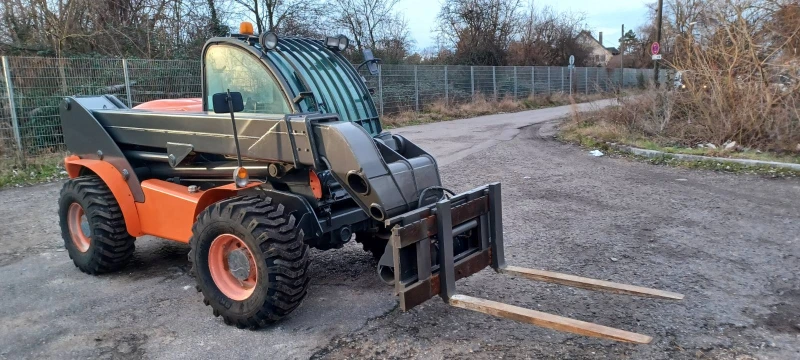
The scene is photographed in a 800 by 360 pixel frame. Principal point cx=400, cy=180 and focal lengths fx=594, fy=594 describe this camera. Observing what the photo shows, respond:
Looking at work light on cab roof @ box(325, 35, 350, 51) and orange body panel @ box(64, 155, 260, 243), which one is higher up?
work light on cab roof @ box(325, 35, 350, 51)

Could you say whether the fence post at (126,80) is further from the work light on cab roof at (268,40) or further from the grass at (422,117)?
the work light on cab roof at (268,40)

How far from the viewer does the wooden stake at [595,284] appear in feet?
12.6

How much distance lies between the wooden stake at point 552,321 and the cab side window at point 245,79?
6.42 feet

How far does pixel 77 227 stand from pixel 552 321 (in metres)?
4.49

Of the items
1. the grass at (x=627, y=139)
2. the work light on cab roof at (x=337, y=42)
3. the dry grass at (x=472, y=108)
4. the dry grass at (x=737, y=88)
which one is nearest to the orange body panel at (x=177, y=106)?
the work light on cab roof at (x=337, y=42)

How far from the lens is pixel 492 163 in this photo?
11375mm

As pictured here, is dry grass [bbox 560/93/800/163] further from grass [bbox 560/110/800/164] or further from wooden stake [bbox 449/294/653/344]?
wooden stake [bbox 449/294/653/344]

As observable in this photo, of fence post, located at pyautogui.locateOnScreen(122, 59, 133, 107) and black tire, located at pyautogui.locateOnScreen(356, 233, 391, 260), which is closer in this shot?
black tire, located at pyautogui.locateOnScreen(356, 233, 391, 260)

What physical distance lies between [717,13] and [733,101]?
1.90m

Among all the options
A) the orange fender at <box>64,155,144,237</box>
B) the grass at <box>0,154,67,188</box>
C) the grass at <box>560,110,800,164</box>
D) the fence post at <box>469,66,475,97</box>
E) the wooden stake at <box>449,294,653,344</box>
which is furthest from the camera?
the fence post at <box>469,66,475,97</box>

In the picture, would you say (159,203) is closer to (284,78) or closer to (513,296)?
(284,78)

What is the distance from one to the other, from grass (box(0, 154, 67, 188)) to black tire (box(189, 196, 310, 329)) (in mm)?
7637

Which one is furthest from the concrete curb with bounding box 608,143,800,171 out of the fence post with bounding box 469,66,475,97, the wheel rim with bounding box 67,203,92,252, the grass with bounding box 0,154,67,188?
the fence post with bounding box 469,66,475,97

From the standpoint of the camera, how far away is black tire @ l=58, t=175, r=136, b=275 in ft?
16.8
